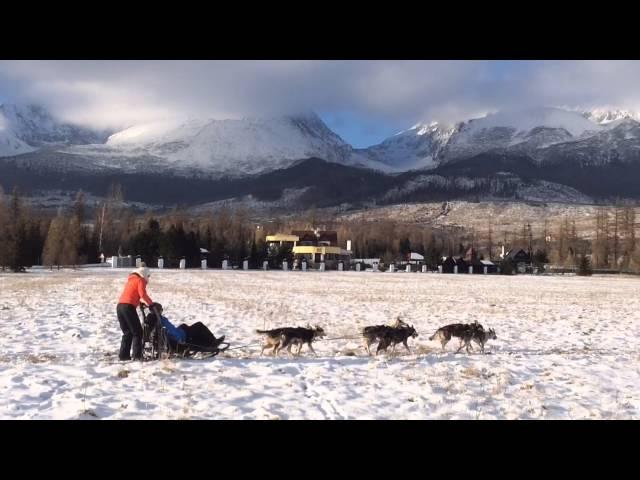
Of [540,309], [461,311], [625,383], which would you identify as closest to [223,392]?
[625,383]

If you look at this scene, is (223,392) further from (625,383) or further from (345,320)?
(345,320)

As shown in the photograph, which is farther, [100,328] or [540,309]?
[540,309]

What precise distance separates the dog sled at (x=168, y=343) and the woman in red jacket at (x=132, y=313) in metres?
0.21

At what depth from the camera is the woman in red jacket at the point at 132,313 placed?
12727 mm

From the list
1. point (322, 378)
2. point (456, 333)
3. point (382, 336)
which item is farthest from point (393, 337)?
point (322, 378)

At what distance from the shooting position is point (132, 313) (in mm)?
12758

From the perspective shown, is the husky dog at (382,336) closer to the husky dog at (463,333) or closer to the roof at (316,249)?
the husky dog at (463,333)

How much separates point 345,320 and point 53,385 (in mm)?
13362

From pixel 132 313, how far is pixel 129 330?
0.41 m

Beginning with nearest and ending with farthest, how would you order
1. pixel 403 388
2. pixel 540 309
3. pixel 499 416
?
1. pixel 499 416
2. pixel 403 388
3. pixel 540 309

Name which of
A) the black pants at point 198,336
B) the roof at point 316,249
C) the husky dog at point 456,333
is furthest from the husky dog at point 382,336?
the roof at point 316,249

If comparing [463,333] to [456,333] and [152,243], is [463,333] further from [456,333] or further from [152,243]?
[152,243]

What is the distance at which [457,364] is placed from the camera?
1330cm
